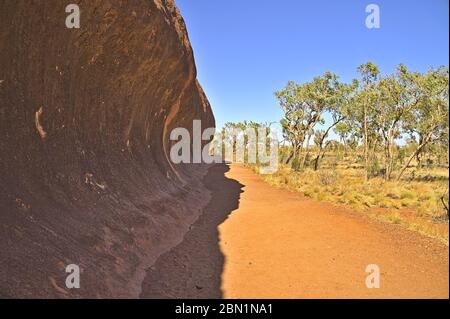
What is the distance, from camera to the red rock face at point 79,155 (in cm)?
651

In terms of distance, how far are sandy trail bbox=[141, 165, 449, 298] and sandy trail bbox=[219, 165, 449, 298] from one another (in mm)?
16

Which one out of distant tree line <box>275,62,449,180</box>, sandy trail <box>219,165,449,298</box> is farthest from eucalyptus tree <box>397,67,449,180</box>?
sandy trail <box>219,165,449,298</box>

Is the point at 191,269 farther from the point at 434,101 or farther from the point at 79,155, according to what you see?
the point at 434,101

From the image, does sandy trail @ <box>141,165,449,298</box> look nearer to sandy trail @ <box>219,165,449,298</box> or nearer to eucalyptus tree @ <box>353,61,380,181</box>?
sandy trail @ <box>219,165,449,298</box>

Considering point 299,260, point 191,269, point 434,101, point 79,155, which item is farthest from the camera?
point 434,101

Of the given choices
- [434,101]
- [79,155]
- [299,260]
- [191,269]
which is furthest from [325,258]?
[434,101]

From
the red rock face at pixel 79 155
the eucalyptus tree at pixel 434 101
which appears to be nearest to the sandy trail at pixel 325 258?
the red rock face at pixel 79 155

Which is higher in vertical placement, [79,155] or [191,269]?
[79,155]

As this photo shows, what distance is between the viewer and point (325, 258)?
8805mm

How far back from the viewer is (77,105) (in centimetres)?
1019

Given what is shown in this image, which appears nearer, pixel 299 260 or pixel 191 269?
pixel 191 269

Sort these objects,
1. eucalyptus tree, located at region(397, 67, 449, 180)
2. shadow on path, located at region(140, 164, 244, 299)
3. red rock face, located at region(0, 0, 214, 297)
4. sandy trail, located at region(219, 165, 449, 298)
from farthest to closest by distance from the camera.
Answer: eucalyptus tree, located at region(397, 67, 449, 180) → shadow on path, located at region(140, 164, 244, 299) → sandy trail, located at region(219, 165, 449, 298) → red rock face, located at region(0, 0, 214, 297)

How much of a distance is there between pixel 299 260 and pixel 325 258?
0.61 m

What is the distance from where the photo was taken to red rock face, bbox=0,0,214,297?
6.51 m
